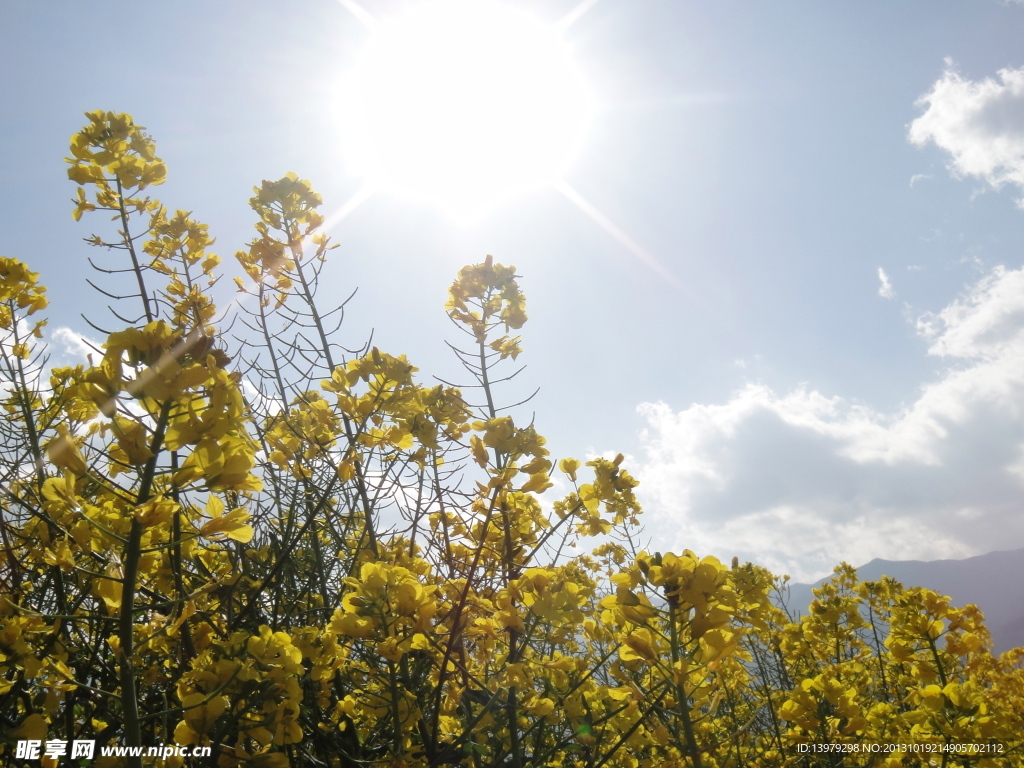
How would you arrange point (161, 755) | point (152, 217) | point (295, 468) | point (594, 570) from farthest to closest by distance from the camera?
1. point (594, 570)
2. point (152, 217)
3. point (295, 468)
4. point (161, 755)

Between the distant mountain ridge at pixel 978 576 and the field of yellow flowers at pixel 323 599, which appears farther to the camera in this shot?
the distant mountain ridge at pixel 978 576

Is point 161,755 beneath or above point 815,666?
above

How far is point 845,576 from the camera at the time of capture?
20.1 feet

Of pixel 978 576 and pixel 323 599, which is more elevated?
pixel 323 599

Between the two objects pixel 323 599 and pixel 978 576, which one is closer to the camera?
pixel 323 599

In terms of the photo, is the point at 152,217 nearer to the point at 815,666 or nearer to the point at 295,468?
the point at 295,468

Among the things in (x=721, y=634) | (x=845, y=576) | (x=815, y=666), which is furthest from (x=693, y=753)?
(x=845, y=576)

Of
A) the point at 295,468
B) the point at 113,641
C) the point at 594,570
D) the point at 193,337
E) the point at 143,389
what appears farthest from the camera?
the point at 594,570

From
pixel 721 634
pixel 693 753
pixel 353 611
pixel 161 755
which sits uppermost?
pixel 353 611

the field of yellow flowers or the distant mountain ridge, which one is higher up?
the field of yellow flowers

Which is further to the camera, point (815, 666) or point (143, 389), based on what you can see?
point (815, 666)

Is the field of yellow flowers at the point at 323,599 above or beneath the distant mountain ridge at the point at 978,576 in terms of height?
above

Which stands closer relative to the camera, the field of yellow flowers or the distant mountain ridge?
the field of yellow flowers

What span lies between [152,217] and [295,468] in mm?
1734
